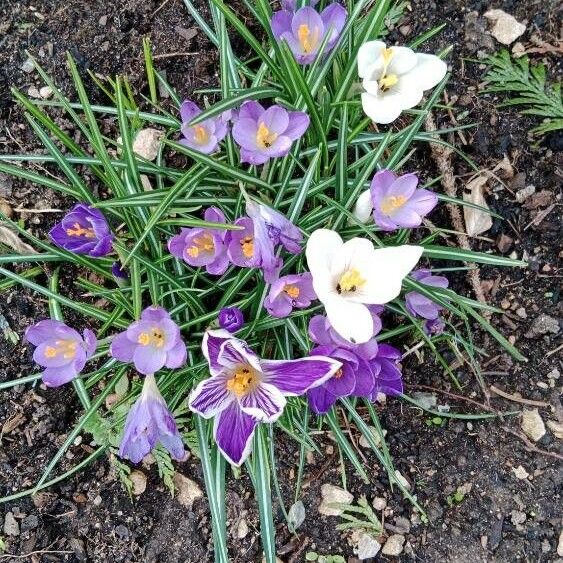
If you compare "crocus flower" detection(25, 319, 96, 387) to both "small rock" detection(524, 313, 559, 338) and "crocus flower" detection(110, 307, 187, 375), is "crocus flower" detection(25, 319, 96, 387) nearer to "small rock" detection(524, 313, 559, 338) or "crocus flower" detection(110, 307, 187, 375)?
"crocus flower" detection(110, 307, 187, 375)

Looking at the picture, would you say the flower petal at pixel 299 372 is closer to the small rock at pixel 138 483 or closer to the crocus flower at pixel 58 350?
the crocus flower at pixel 58 350

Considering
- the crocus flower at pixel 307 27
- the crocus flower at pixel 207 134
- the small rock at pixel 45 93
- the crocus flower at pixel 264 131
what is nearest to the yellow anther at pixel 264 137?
the crocus flower at pixel 264 131

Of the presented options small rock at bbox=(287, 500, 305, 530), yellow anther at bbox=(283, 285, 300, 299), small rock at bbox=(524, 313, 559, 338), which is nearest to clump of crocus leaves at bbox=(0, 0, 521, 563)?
yellow anther at bbox=(283, 285, 300, 299)

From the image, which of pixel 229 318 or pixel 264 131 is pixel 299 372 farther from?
pixel 264 131

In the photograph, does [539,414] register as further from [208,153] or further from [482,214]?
[208,153]

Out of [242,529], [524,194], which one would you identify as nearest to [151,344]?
[242,529]

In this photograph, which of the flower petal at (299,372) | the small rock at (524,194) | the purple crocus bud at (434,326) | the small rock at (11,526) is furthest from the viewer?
the small rock at (524,194)

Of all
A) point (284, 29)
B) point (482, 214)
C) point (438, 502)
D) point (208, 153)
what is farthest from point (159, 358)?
point (482, 214)
